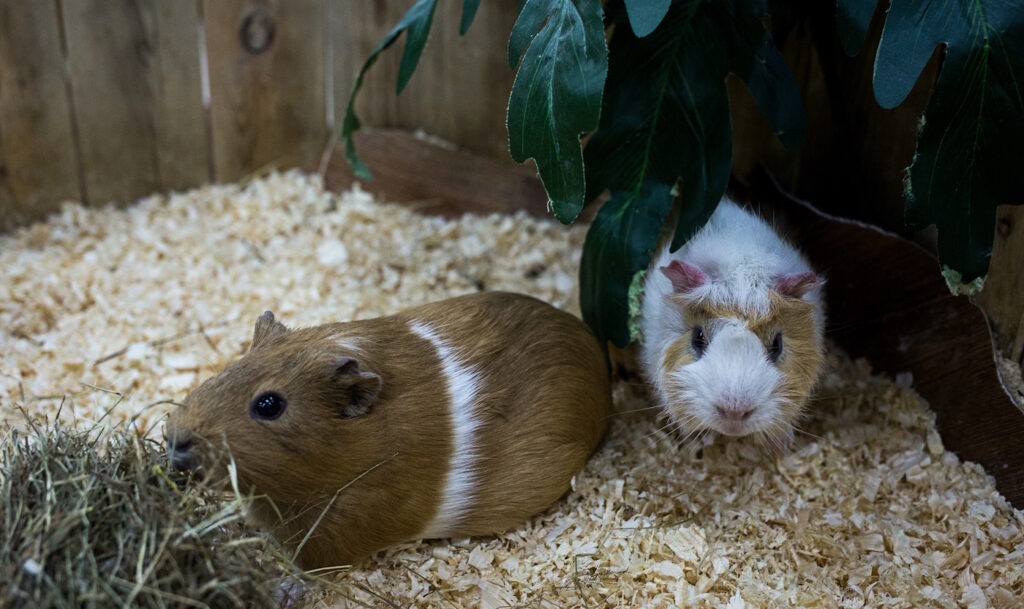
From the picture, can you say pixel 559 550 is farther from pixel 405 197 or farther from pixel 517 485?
pixel 405 197

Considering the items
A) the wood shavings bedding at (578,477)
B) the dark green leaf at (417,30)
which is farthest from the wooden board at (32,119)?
the dark green leaf at (417,30)

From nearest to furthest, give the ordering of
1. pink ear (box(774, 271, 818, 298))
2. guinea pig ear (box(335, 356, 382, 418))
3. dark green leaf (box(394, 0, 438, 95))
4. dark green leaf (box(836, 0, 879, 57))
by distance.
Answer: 1. guinea pig ear (box(335, 356, 382, 418))
2. dark green leaf (box(836, 0, 879, 57))
3. pink ear (box(774, 271, 818, 298))
4. dark green leaf (box(394, 0, 438, 95))

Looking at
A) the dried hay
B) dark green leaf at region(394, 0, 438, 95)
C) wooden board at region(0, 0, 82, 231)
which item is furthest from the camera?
wooden board at region(0, 0, 82, 231)

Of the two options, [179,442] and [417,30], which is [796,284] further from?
[179,442]

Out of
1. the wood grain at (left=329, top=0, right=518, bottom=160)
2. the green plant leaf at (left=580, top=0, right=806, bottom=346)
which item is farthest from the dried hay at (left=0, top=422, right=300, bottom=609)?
the wood grain at (left=329, top=0, right=518, bottom=160)

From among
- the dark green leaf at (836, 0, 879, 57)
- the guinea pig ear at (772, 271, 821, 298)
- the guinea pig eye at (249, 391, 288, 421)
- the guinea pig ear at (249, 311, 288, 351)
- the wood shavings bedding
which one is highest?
the dark green leaf at (836, 0, 879, 57)

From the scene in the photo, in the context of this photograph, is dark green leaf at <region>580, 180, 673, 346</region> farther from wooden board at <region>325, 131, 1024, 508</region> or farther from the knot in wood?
the knot in wood

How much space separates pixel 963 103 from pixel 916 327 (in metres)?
0.86

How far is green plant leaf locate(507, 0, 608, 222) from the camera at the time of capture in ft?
7.11

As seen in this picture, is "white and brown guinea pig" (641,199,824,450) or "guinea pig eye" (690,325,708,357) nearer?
"white and brown guinea pig" (641,199,824,450)

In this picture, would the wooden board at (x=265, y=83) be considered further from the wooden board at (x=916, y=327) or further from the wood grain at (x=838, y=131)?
the wooden board at (x=916, y=327)

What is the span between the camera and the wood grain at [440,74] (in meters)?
3.67

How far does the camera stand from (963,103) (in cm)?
214

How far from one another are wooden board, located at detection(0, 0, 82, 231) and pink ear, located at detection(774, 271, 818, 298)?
309 centimetres
